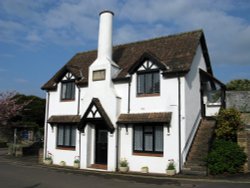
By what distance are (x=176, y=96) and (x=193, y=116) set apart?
2.00m

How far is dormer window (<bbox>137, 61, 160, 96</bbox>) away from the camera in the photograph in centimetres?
1900

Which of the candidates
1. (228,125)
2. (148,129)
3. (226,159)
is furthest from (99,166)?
(228,125)

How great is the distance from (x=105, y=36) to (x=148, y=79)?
4637 mm

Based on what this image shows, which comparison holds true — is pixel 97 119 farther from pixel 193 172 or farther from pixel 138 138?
pixel 193 172

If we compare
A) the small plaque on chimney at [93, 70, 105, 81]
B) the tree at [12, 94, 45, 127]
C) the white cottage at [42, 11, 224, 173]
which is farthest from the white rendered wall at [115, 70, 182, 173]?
the tree at [12, 94, 45, 127]

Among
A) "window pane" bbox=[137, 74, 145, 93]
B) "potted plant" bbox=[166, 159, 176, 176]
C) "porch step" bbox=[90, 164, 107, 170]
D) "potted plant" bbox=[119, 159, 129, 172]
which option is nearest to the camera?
"potted plant" bbox=[166, 159, 176, 176]

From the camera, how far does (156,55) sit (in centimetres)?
2075

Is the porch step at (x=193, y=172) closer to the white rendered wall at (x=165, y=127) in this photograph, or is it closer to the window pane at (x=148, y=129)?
the white rendered wall at (x=165, y=127)

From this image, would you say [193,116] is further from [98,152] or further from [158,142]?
[98,152]

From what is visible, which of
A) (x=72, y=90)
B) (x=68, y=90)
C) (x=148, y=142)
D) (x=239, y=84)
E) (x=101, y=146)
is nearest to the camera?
(x=148, y=142)

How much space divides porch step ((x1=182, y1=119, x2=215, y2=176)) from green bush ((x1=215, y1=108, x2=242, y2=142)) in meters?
0.78

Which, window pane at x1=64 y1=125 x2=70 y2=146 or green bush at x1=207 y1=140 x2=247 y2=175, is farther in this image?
window pane at x1=64 y1=125 x2=70 y2=146

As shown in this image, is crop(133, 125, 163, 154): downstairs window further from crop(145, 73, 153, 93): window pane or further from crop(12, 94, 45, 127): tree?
crop(12, 94, 45, 127): tree

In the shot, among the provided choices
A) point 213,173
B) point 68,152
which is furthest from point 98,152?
point 213,173
